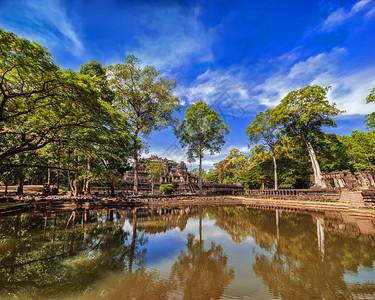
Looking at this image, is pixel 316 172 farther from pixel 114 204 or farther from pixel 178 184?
pixel 114 204

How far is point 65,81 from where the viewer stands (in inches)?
272

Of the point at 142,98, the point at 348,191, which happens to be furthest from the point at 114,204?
→ the point at 348,191

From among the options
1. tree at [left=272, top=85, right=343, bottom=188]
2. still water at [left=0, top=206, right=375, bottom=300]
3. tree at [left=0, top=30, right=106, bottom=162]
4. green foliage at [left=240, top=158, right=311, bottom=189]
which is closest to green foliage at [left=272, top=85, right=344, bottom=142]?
tree at [left=272, top=85, right=343, bottom=188]

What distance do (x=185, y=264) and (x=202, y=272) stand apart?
27.1 inches

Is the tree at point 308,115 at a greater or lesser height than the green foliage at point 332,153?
greater

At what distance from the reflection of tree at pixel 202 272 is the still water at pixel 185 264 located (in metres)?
0.02

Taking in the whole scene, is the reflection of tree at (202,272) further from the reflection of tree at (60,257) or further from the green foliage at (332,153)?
the green foliage at (332,153)

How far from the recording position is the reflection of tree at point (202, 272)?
3756 mm

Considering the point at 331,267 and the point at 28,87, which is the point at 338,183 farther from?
the point at 28,87

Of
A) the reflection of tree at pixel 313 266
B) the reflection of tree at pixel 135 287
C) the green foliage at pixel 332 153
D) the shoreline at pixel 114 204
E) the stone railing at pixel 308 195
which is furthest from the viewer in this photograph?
the green foliage at pixel 332 153

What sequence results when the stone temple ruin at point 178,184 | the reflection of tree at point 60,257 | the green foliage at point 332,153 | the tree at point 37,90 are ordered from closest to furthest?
the reflection of tree at point 60,257 → the tree at point 37,90 → the green foliage at point 332,153 → the stone temple ruin at point 178,184

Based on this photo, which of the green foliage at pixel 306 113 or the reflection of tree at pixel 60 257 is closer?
the reflection of tree at pixel 60 257

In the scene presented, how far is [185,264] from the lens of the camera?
5160mm

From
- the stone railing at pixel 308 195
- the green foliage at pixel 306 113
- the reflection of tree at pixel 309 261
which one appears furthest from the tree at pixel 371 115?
the reflection of tree at pixel 309 261
